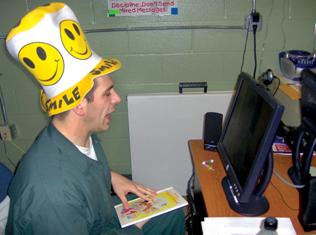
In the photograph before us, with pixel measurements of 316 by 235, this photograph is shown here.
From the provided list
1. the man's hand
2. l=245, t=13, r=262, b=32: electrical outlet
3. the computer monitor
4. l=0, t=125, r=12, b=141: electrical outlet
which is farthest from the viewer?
l=0, t=125, r=12, b=141: electrical outlet

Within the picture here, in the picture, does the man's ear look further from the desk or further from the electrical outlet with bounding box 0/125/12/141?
the electrical outlet with bounding box 0/125/12/141

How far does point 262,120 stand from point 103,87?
1.88ft

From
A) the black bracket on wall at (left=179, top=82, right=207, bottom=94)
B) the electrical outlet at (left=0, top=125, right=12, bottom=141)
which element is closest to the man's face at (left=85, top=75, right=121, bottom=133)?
the black bracket on wall at (left=179, top=82, right=207, bottom=94)

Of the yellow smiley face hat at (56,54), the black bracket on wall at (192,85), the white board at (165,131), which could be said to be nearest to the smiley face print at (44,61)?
the yellow smiley face hat at (56,54)

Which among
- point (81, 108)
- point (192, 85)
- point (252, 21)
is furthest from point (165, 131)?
point (81, 108)

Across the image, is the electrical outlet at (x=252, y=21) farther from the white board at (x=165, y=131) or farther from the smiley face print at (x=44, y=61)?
the smiley face print at (x=44, y=61)

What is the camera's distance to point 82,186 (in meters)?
1.18

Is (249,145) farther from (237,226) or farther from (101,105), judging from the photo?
(101,105)

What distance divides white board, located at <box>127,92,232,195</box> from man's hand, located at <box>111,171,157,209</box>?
0.65 metres

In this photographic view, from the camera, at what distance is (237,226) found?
3.66 feet

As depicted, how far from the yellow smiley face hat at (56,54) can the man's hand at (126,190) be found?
57cm

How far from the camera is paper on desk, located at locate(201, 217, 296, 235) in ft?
3.57

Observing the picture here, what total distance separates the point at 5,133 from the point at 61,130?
4.42 ft

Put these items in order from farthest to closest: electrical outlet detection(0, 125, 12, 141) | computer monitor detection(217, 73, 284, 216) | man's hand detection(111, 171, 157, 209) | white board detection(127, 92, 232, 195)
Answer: electrical outlet detection(0, 125, 12, 141)
white board detection(127, 92, 232, 195)
man's hand detection(111, 171, 157, 209)
computer monitor detection(217, 73, 284, 216)
